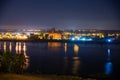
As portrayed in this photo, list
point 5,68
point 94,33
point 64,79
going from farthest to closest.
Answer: point 94,33 → point 5,68 → point 64,79

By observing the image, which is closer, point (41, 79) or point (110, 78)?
point (41, 79)

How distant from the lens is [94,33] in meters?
89.4

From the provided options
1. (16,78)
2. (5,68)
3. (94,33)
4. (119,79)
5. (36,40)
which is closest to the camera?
(16,78)

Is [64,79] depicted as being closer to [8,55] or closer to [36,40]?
[8,55]

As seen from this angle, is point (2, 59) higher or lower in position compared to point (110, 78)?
higher

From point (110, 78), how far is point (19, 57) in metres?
4.46

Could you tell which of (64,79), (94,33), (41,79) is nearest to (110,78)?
(64,79)

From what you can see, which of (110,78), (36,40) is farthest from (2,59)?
(36,40)

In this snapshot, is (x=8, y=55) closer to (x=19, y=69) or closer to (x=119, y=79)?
(x=19, y=69)

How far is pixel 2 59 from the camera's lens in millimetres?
12023

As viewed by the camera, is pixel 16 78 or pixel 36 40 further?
pixel 36 40

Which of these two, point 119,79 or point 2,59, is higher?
point 2,59

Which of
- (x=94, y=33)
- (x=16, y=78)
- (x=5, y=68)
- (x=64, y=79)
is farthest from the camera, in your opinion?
(x=94, y=33)

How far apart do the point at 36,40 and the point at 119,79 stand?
5212cm
